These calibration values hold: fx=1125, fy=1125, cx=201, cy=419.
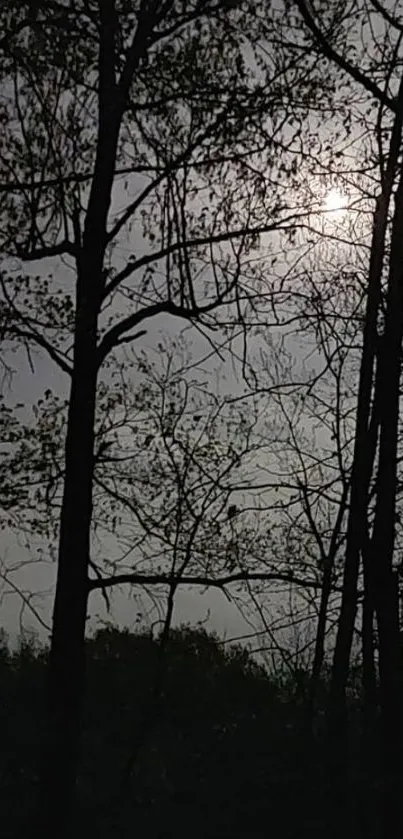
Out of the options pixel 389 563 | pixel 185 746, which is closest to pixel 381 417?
pixel 389 563

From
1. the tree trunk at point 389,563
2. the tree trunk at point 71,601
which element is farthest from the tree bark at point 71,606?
the tree trunk at point 389,563

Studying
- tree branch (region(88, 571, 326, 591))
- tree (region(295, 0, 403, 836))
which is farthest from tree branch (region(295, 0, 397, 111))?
tree branch (region(88, 571, 326, 591))

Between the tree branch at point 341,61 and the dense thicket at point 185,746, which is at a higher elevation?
the tree branch at point 341,61

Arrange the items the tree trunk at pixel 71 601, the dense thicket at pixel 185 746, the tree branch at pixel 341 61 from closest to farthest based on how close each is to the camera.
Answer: the tree trunk at pixel 71 601, the tree branch at pixel 341 61, the dense thicket at pixel 185 746

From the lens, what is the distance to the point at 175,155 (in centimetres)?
1231

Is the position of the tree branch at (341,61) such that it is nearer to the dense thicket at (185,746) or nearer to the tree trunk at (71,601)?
the tree trunk at (71,601)

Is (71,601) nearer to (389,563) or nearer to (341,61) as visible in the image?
(389,563)

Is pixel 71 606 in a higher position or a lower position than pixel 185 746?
higher

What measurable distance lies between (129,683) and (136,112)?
34.6 feet

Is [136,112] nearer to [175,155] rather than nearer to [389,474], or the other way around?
[175,155]

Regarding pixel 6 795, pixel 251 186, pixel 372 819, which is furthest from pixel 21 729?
pixel 251 186

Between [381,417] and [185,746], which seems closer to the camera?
[381,417]

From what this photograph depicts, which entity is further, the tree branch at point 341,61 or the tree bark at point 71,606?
the tree branch at point 341,61

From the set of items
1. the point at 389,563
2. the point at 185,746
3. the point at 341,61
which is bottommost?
the point at 185,746
